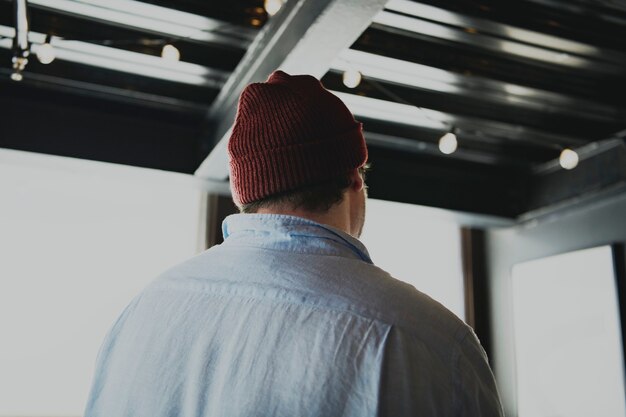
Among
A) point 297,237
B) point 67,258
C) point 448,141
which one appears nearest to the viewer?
point 297,237

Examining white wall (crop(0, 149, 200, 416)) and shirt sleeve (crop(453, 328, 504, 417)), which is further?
white wall (crop(0, 149, 200, 416))

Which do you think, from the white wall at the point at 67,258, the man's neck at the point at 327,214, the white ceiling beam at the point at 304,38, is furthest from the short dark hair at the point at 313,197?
the white wall at the point at 67,258

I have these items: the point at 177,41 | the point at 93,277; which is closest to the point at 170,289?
the point at 177,41

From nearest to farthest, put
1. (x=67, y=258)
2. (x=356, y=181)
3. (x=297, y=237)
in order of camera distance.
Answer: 1. (x=297, y=237)
2. (x=356, y=181)
3. (x=67, y=258)

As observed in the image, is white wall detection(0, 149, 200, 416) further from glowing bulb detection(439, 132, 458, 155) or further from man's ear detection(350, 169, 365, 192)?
man's ear detection(350, 169, 365, 192)

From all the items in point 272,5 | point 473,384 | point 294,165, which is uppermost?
point 272,5

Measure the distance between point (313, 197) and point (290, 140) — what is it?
3.3 inches

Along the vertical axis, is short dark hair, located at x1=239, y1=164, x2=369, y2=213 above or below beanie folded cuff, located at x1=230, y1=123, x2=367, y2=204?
below

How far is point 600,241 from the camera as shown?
481 centimetres

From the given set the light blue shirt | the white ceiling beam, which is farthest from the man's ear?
the white ceiling beam

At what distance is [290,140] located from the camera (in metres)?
0.90

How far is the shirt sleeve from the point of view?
0.71m

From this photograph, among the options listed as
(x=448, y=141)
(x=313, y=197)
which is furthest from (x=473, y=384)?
(x=448, y=141)

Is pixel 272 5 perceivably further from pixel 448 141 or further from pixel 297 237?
pixel 297 237
